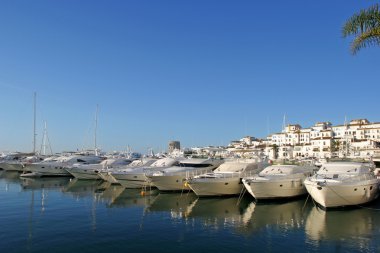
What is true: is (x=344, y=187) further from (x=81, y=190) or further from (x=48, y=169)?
(x=48, y=169)

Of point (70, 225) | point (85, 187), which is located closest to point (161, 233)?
point (70, 225)

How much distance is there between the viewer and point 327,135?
5610 inches

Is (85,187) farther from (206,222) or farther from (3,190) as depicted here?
(206,222)

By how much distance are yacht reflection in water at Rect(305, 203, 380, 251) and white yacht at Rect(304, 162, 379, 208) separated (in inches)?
26.7

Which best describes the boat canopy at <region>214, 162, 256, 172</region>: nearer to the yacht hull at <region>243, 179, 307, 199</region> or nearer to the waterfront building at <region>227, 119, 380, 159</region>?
the yacht hull at <region>243, 179, 307, 199</region>

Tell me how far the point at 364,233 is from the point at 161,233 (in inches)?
420

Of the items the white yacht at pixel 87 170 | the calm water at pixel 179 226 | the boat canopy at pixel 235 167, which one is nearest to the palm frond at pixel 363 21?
the calm water at pixel 179 226

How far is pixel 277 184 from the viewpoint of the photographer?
88.2 ft

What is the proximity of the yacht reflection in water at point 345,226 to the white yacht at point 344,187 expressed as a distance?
0.68 m

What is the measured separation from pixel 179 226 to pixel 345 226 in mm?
9432

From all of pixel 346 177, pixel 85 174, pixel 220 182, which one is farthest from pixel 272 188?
pixel 85 174

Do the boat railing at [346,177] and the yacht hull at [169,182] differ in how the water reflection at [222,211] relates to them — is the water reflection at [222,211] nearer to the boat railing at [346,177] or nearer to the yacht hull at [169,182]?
the yacht hull at [169,182]

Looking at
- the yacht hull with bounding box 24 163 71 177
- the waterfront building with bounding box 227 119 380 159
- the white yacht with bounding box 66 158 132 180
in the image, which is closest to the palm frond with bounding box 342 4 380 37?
the white yacht with bounding box 66 158 132 180

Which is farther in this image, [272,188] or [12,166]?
[12,166]
